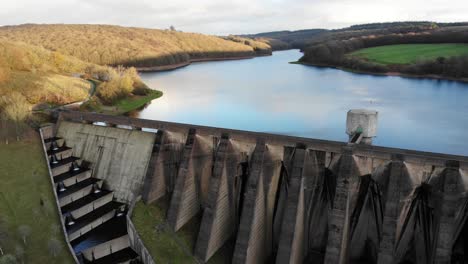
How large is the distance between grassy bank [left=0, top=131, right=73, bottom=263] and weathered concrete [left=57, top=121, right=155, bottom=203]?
3.87m

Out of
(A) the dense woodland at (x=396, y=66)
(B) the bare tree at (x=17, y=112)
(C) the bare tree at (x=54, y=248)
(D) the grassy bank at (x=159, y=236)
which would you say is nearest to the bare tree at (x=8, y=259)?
(C) the bare tree at (x=54, y=248)

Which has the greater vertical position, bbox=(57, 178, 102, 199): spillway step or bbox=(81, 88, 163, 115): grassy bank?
bbox=(81, 88, 163, 115): grassy bank

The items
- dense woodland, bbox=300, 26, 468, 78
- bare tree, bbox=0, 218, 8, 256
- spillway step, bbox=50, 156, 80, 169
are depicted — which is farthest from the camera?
dense woodland, bbox=300, 26, 468, 78

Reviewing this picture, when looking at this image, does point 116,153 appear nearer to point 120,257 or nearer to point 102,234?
point 102,234

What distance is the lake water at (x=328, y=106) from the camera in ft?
157

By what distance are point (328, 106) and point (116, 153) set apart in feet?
141

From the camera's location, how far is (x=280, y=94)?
252ft

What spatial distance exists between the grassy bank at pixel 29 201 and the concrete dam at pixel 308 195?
5576 millimetres

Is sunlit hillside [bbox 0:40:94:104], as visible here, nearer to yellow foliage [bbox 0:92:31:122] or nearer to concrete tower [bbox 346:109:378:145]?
yellow foliage [bbox 0:92:31:122]

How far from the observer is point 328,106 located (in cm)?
6297

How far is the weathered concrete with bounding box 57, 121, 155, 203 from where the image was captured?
30.5 meters

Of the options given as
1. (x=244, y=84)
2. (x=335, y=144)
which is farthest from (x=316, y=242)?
(x=244, y=84)

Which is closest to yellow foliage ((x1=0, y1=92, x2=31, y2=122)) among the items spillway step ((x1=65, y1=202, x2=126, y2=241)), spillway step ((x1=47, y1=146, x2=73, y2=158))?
spillway step ((x1=47, y1=146, x2=73, y2=158))

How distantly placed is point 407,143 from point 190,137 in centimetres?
3203
